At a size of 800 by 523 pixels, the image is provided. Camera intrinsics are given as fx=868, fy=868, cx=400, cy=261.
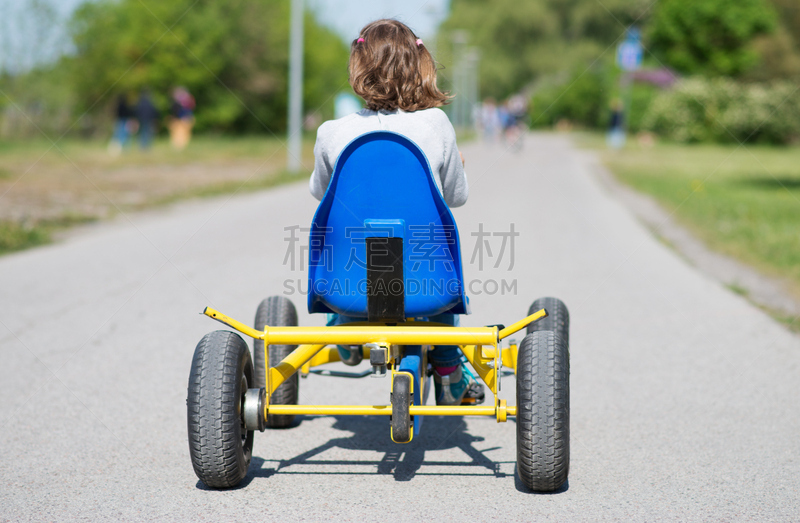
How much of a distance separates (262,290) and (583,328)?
8.54ft

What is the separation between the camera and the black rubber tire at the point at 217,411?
9.55ft

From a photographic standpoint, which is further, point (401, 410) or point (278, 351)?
point (278, 351)

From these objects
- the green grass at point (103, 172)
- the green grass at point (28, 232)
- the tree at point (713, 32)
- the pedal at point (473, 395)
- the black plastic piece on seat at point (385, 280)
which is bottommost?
the pedal at point (473, 395)

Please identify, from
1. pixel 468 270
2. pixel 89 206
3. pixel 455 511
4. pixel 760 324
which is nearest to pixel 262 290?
pixel 468 270

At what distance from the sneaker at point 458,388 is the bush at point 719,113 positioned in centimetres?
3699

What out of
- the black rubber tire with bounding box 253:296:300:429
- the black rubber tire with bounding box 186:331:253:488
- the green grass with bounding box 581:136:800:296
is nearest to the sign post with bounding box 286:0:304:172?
the green grass with bounding box 581:136:800:296

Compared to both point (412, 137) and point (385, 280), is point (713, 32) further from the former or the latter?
point (385, 280)

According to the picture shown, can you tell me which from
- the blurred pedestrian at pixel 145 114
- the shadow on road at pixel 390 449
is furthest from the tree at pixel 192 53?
the shadow on road at pixel 390 449

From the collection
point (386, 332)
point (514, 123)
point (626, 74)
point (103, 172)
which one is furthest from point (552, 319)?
point (626, 74)

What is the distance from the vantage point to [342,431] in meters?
3.90

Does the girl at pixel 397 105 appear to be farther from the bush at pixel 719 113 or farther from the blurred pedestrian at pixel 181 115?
the bush at pixel 719 113

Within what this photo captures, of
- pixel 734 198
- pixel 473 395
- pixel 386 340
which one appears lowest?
pixel 473 395

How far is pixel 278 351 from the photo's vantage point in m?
3.73

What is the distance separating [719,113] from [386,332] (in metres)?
42.5
